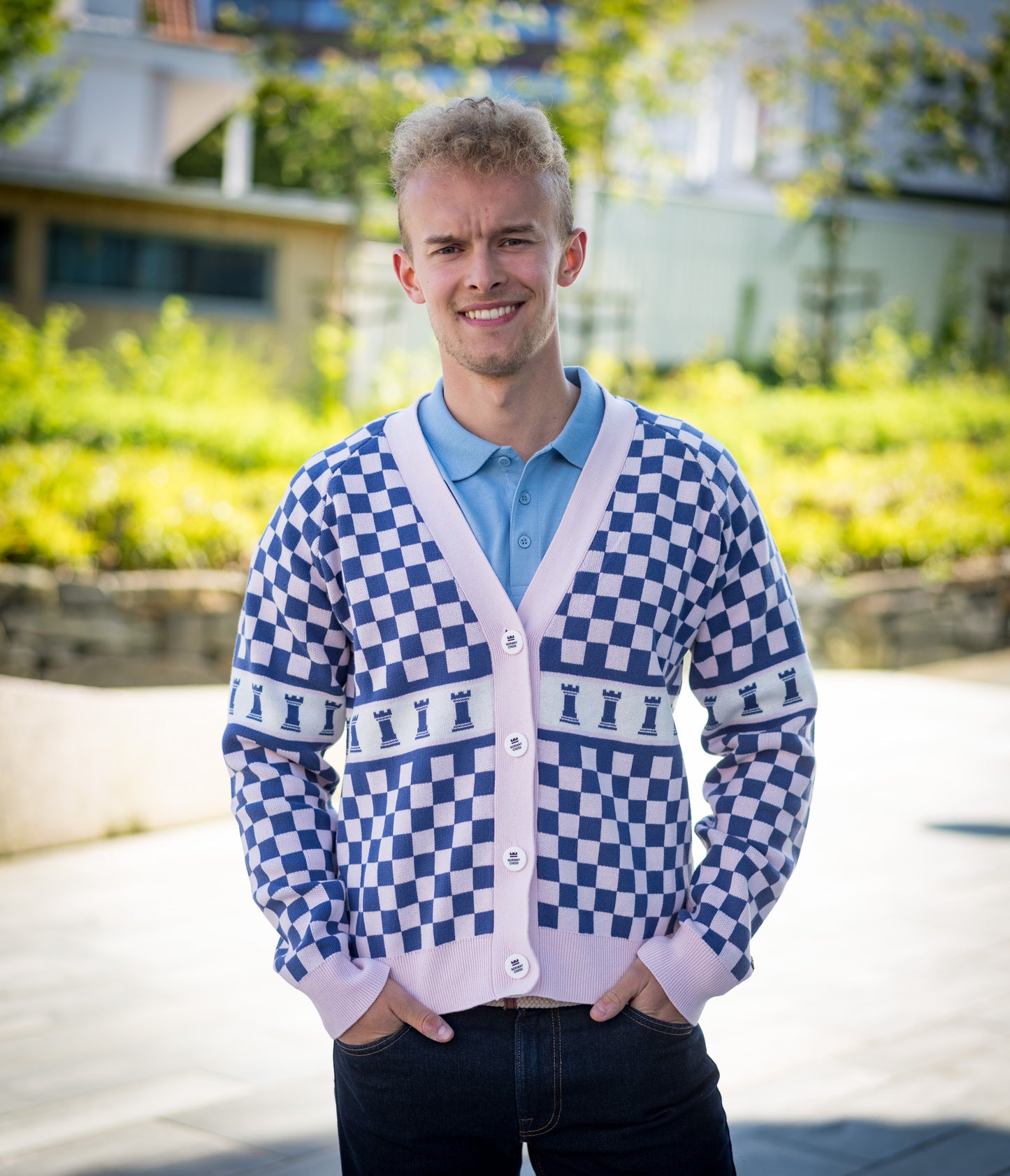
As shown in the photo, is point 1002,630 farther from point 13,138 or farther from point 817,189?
point 13,138

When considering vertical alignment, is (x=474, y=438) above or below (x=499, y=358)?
below

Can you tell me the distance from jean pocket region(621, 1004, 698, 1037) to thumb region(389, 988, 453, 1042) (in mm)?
222

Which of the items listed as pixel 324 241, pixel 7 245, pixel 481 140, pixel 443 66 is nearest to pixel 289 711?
pixel 481 140

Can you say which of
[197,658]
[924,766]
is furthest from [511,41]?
[924,766]

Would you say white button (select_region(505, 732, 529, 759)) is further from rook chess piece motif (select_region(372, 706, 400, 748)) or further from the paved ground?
the paved ground

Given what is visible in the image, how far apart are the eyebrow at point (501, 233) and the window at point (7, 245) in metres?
16.7

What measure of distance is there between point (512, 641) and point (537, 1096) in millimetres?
555

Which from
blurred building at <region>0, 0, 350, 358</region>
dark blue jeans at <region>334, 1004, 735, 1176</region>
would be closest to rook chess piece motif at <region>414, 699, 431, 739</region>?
dark blue jeans at <region>334, 1004, 735, 1176</region>

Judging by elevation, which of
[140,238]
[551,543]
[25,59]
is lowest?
[551,543]

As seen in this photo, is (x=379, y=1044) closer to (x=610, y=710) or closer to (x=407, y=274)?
(x=610, y=710)

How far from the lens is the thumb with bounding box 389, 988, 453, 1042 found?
1.77 meters

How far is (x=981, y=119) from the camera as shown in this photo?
19.3m

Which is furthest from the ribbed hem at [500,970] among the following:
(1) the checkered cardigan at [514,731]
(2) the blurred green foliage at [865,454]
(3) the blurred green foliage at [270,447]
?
(2) the blurred green foliage at [865,454]

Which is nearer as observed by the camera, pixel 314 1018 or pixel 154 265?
pixel 314 1018
